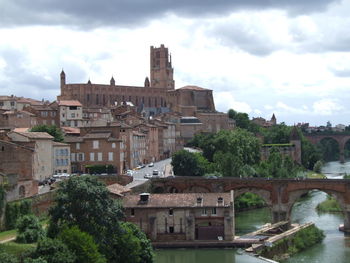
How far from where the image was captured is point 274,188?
61125 mm

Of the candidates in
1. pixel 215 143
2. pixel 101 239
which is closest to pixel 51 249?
pixel 101 239

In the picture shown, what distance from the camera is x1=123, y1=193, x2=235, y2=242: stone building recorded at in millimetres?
48906

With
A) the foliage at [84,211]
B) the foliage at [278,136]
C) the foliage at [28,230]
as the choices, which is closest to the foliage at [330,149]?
the foliage at [278,136]

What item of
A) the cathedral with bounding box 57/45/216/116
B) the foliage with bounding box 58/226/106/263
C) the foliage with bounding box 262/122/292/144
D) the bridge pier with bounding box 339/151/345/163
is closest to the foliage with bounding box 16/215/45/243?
the foliage with bounding box 58/226/106/263

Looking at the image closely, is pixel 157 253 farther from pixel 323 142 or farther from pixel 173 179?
pixel 323 142

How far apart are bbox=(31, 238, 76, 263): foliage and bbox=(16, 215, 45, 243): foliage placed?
375cm

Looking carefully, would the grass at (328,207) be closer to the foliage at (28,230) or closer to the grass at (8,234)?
the grass at (8,234)

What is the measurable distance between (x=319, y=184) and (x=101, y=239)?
27282 millimetres

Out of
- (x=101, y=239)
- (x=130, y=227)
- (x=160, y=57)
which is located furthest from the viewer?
(x=160, y=57)

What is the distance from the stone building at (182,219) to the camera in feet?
160

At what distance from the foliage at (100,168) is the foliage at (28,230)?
92.9ft

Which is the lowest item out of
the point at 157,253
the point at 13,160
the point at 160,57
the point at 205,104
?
the point at 157,253

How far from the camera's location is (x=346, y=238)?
176 ft

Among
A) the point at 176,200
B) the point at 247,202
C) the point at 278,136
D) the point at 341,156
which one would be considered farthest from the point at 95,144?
the point at 341,156
